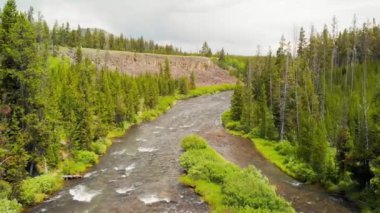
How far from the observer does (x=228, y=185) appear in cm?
3766

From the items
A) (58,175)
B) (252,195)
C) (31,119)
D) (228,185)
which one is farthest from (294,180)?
(31,119)

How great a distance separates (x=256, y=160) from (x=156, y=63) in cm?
10550

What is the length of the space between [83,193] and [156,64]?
118676mm

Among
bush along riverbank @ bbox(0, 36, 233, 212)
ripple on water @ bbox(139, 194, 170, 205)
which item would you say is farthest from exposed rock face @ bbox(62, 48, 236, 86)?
ripple on water @ bbox(139, 194, 170, 205)

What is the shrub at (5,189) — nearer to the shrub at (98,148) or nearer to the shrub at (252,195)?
the shrub at (252,195)

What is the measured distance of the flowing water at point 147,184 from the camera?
36.2 metres

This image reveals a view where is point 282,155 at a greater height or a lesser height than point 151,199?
greater

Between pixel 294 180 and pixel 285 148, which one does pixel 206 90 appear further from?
pixel 294 180

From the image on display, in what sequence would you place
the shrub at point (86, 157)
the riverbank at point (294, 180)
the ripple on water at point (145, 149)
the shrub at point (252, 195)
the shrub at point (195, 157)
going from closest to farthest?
1. the shrub at point (252, 195)
2. the riverbank at point (294, 180)
3. the shrub at point (195, 157)
4. the shrub at point (86, 157)
5. the ripple on water at point (145, 149)

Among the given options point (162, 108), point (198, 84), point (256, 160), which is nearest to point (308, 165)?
point (256, 160)

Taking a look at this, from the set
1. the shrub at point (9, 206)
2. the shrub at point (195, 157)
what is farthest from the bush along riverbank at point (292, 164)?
the shrub at point (9, 206)

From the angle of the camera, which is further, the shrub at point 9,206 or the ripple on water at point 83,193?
the ripple on water at point 83,193

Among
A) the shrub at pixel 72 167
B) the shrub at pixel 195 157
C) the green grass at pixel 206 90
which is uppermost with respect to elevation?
the green grass at pixel 206 90

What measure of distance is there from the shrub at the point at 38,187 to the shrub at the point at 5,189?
1.97 m
